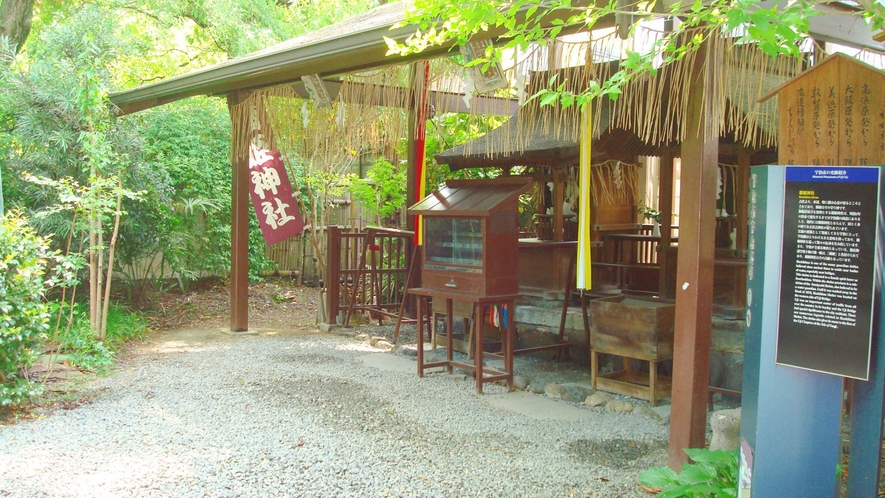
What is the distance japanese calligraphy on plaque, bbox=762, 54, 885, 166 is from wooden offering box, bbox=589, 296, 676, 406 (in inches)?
107

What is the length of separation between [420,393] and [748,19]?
14.2 ft

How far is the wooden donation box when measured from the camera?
6.04m

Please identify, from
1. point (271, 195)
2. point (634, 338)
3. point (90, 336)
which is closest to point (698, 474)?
point (634, 338)

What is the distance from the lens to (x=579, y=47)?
4465mm

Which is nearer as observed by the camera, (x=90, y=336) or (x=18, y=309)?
(x=18, y=309)

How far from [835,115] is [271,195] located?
6567 mm

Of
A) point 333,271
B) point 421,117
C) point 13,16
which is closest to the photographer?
point 421,117

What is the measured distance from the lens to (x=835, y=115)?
10.0ft

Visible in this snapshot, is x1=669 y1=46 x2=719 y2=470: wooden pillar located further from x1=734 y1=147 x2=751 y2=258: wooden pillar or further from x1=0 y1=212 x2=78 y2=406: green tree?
x1=0 y1=212 x2=78 y2=406: green tree

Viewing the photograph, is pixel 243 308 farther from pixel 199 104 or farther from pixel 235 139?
pixel 199 104

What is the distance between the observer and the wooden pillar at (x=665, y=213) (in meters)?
7.25

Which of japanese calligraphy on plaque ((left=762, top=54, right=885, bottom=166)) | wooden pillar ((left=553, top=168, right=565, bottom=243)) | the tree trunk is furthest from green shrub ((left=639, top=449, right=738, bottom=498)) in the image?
the tree trunk

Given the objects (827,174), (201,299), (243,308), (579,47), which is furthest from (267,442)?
(201,299)

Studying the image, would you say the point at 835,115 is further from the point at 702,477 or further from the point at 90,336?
the point at 90,336
